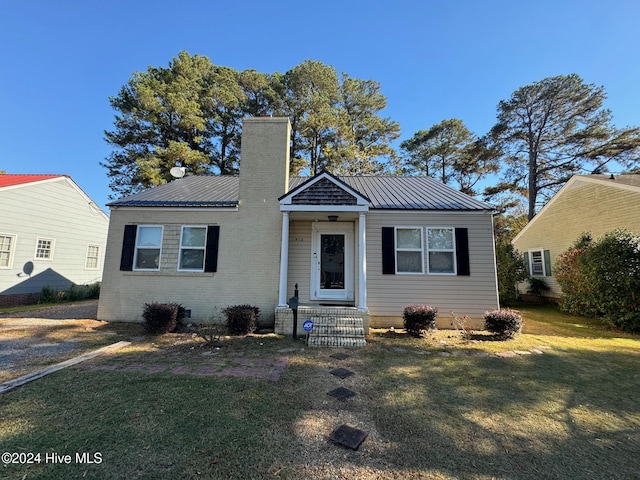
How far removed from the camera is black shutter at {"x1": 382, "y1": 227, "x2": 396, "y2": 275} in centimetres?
816

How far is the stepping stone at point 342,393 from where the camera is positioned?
3814 mm

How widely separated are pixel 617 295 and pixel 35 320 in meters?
18.9

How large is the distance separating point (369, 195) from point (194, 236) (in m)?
6.10

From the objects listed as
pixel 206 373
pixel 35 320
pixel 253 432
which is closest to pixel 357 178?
pixel 206 373

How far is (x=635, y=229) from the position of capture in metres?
10.3

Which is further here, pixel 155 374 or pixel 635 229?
pixel 635 229

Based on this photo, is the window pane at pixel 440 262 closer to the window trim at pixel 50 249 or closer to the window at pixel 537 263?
the window at pixel 537 263

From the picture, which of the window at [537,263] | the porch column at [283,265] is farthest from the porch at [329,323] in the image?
the window at [537,263]

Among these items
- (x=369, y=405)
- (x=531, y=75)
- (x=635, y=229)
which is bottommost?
(x=369, y=405)

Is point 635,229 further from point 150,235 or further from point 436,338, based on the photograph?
point 150,235

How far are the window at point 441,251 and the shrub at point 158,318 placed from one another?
7.57m

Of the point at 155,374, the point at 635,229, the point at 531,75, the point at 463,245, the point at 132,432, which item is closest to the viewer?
the point at 132,432

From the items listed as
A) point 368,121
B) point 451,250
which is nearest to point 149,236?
point 451,250

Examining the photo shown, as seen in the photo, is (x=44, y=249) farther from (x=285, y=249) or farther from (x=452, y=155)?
(x=452, y=155)
